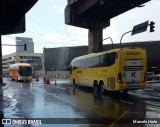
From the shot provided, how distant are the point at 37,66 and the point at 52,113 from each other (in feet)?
425

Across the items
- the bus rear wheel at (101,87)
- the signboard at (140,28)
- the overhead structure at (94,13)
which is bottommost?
the bus rear wheel at (101,87)

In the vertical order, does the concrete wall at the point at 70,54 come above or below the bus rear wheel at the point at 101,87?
above

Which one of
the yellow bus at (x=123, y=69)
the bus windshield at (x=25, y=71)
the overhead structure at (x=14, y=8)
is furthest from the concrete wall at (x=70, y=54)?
the yellow bus at (x=123, y=69)

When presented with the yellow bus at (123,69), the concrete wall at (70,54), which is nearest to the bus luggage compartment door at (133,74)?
the yellow bus at (123,69)

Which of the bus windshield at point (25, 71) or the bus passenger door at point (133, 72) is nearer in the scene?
the bus passenger door at point (133, 72)

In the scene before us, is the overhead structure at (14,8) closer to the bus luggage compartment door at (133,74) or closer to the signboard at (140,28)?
the bus luggage compartment door at (133,74)

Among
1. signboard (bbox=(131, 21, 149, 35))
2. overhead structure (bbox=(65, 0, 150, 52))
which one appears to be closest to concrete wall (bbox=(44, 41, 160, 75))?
overhead structure (bbox=(65, 0, 150, 52))

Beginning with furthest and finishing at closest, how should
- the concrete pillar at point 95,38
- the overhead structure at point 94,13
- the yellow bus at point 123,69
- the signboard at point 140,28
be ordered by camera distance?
the concrete pillar at point 95,38 → the overhead structure at point 94,13 → the signboard at point 140,28 → the yellow bus at point 123,69

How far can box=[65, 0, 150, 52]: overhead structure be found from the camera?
136 ft

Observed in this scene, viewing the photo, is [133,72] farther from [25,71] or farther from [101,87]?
[25,71]

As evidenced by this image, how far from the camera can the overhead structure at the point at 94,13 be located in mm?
41531

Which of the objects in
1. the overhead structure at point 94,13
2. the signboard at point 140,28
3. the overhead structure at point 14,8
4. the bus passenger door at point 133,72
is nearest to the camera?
the bus passenger door at point 133,72

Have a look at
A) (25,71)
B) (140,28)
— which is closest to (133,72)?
(140,28)

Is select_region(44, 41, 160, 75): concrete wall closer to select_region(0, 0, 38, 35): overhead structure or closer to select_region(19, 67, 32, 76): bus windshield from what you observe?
select_region(19, 67, 32, 76): bus windshield
